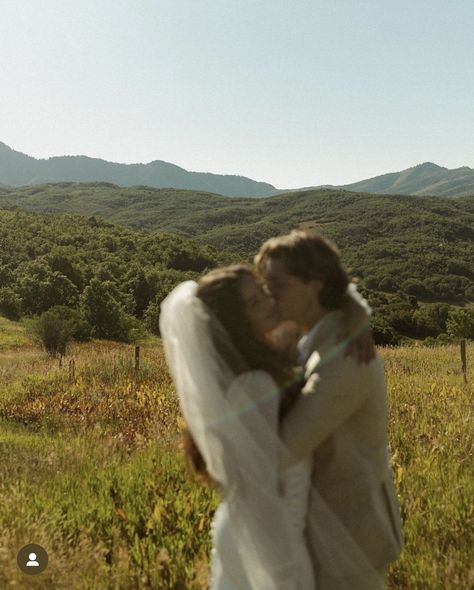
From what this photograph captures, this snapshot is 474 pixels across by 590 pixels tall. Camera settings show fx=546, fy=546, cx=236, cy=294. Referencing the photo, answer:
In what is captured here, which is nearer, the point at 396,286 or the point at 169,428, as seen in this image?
the point at 169,428

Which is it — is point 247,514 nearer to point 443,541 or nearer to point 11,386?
point 443,541

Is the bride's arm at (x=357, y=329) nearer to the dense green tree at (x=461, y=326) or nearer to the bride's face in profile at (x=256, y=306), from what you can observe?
the bride's face in profile at (x=256, y=306)

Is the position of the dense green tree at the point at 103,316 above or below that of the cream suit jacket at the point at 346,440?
below

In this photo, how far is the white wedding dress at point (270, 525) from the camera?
1.78 m

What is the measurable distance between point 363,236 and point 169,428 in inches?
4864

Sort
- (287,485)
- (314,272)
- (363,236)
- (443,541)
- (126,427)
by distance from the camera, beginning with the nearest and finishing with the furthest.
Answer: (287,485), (314,272), (443,541), (126,427), (363,236)

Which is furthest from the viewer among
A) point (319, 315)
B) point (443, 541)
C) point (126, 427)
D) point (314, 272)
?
point (126, 427)

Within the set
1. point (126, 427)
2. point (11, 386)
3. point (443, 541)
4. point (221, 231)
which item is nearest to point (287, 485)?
point (443, 541)

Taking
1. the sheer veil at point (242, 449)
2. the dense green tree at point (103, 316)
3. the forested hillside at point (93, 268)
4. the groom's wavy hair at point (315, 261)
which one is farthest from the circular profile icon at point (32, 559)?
the dense green tree at point (103, 316)

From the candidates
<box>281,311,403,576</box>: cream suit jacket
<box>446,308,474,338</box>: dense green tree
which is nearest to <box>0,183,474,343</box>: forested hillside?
<box>281,311,403,576</box>: cream suit jacket

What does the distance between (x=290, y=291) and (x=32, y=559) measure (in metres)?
2.34

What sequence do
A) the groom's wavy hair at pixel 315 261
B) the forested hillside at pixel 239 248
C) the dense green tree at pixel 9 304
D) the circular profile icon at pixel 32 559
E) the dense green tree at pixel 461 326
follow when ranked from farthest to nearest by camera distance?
1. the forested hillside at pixel 239 248
2. the dense green tree at pixel 461 326
3. the dense green tree at pixel 9 304
4. the circular profile icon at pixel 32 559
5. the groom's wavy hair at pixel 315 261

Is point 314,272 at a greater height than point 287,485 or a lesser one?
greater

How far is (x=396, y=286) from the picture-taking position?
292ft
